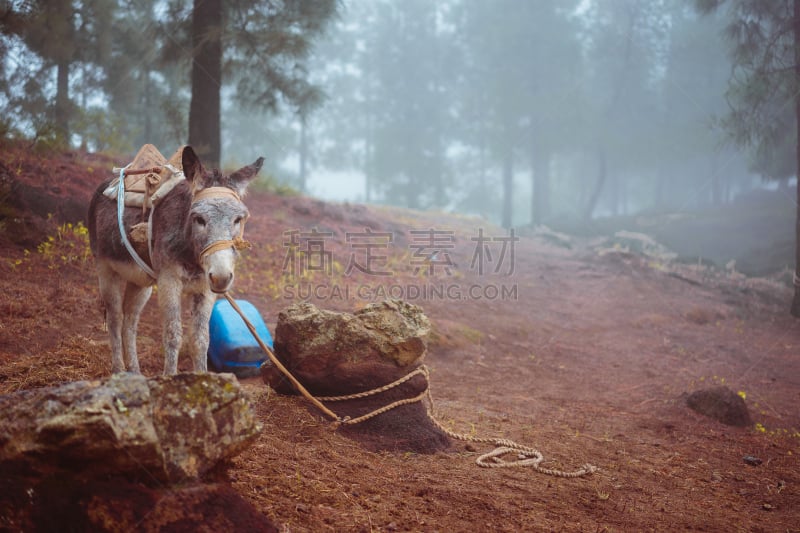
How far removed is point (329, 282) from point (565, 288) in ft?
24.3

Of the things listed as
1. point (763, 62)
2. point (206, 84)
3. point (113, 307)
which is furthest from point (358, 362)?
point (763, 62)

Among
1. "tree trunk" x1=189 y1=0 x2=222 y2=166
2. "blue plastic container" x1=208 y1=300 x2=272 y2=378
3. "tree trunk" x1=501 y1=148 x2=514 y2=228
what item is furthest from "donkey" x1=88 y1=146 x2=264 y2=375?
"tree trunk" x1=501 y1=148 x2=514 y2=228

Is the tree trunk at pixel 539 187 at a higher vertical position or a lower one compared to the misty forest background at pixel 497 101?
lower

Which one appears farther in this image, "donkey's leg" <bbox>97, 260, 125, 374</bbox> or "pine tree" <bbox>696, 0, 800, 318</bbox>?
"pine tree" <bbox>696, 0, 800, 318</bbox>

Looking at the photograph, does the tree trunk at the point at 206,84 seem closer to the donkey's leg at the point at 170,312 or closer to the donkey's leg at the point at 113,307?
the donkey's leg at the point at 113,307

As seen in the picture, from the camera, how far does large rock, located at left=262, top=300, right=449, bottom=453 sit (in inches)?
168

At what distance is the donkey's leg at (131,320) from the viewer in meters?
4.55

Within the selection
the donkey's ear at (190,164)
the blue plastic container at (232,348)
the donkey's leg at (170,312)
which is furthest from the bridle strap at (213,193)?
the blue plastic container at (232,348)

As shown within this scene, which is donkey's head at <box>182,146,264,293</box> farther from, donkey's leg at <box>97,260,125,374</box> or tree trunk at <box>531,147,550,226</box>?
tree trunk at <box>531,147,550,226</box>

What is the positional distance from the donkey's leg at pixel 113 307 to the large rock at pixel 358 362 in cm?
127

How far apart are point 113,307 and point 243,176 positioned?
6.09ft

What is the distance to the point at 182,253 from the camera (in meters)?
3.62

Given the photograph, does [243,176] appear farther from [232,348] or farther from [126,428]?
[232,348]

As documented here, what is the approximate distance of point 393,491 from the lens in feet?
10.3
